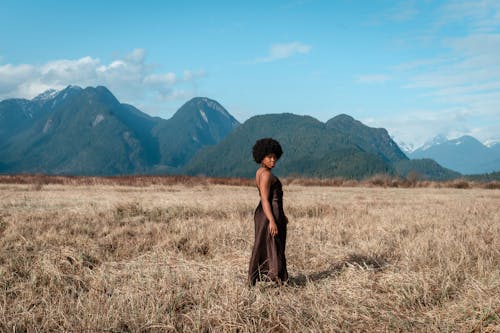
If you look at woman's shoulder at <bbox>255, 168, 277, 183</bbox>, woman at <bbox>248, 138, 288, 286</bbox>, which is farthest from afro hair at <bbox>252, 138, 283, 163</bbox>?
woman's shoulder at <bbox>255, 168, 277, 183</bbox>

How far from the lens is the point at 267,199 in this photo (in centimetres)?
598

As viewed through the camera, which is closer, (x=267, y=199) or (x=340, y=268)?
(x=267, y=199)

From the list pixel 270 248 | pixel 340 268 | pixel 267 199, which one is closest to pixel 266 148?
pixel 267 199

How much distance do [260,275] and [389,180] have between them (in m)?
35.1

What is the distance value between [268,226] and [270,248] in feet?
1.01

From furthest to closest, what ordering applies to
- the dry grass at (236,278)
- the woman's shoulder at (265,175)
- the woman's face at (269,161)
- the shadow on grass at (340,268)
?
the shadow on grass at (340,268)
the woman's face at (269,161)
the woman's shoulder at (265,175)
the dry grass at (236,278)

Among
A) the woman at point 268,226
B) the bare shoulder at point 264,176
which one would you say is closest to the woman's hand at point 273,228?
the woman at point 268,226

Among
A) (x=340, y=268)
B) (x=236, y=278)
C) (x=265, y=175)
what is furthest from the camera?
(x=340, y=268)

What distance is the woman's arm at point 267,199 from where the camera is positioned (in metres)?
5.91

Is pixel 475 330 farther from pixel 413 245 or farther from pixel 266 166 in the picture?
pixel 413 245

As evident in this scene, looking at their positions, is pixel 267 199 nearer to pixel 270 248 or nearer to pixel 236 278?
pixel 270 248

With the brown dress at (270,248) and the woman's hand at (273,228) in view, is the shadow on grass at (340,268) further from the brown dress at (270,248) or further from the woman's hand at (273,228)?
the woman's hand at (273,228)

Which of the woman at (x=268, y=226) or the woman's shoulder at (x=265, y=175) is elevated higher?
the woman's shoulder at (x=265, y=175)

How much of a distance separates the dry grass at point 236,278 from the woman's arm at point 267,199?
79 centimetres
